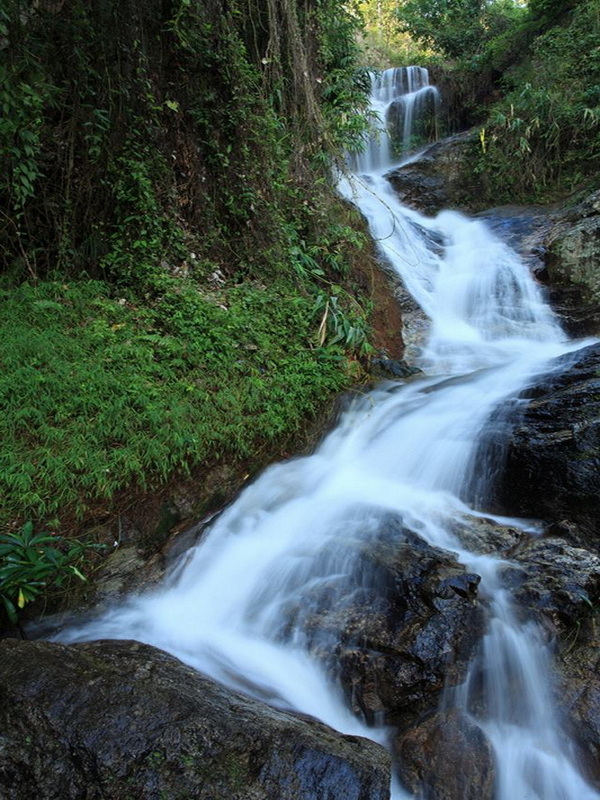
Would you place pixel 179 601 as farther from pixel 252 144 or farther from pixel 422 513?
pixel 252 144

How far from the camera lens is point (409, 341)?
7.52m

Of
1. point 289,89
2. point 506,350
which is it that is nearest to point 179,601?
point 506,350

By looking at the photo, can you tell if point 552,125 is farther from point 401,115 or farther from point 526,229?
point 401,115

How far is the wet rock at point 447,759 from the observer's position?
94.4 inches

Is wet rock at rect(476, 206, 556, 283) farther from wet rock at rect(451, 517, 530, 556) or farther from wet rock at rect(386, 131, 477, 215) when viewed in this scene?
wet rock at rect(451, 517, 530, 556)

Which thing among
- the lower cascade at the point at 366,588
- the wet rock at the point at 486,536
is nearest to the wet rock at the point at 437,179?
the lower cascade at the point at 366,588

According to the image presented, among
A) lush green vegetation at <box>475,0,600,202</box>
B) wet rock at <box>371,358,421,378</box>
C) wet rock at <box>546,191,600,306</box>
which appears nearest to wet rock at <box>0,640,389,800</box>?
wet rock at <box>371,358,421,378</box>

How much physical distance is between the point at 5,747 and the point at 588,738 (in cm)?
276

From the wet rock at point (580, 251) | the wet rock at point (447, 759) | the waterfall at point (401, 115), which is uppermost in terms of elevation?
the waterfall at point (401, 115)

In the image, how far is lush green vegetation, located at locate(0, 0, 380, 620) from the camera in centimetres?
377

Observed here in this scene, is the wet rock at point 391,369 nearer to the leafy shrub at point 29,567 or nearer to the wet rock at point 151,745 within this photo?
the leafy shrub at point 29,567

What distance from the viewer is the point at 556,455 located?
3896mm

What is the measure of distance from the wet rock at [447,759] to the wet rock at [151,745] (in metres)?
0.42

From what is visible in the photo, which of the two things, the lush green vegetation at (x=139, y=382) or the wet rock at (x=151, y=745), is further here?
the lush green vegetation at (x=139, y=382)
